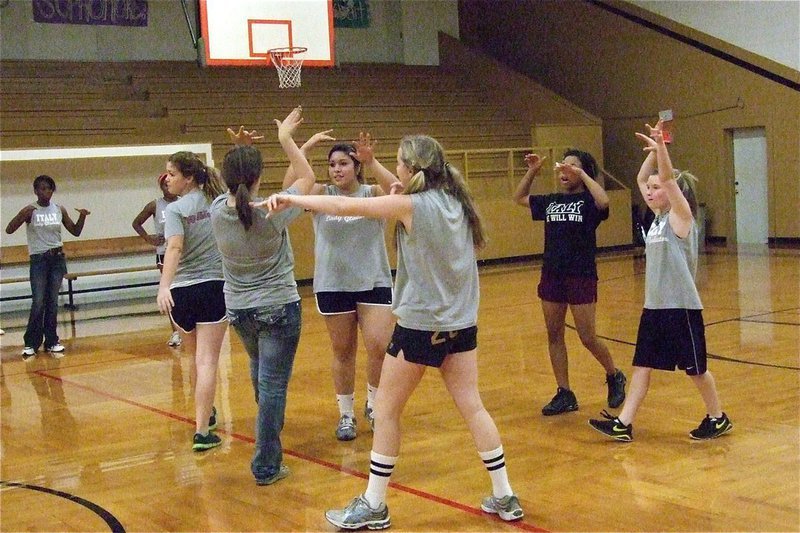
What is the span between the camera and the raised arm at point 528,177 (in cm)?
569

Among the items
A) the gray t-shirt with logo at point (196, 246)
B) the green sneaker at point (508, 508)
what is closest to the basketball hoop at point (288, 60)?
the gray t-shirt with logo at point (196, 246)

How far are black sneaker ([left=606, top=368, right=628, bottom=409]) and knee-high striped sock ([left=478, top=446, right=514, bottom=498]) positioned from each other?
2140 mm

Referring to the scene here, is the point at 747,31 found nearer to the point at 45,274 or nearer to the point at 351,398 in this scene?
the point at 45,274

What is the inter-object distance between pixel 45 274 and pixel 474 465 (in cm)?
635

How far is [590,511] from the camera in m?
4.06

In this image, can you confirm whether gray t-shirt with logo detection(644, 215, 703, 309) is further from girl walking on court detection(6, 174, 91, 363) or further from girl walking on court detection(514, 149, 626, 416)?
girl walking on court detection(6, 174, 91, 363)

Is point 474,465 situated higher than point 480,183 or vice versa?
point 480,183

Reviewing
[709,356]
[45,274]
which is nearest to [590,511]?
[709,356]

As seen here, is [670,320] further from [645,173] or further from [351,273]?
[351,273]

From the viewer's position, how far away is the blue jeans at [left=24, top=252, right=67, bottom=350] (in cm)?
963

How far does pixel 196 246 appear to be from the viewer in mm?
5383

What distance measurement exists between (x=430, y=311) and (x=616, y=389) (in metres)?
2.55

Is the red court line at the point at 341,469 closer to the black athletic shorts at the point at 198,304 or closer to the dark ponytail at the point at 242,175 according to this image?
the black athletic shorts at the point at 198,304

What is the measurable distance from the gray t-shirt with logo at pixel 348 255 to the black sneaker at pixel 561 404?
136 cm
